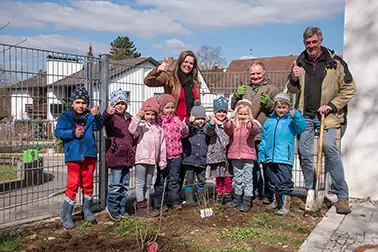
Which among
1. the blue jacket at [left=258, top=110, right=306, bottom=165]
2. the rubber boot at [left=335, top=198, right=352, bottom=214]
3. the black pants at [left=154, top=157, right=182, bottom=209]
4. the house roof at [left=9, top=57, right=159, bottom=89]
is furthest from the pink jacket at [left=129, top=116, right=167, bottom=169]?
the rubber boot at [left=335, top=198, right=352, bottom=214]

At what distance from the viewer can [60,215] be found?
4.98m

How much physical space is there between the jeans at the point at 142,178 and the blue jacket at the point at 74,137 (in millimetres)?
683

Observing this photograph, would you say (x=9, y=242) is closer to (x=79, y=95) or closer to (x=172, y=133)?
(x=79, y=95)

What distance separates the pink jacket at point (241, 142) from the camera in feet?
18.1

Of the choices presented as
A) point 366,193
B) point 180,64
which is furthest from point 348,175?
point 180,64

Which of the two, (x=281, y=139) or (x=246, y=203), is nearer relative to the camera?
(x=281, y=139)

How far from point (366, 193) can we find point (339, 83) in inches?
74.5

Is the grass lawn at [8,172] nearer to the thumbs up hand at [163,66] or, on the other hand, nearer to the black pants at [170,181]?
the black pants at [170,181]

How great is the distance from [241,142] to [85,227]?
7.87 feet

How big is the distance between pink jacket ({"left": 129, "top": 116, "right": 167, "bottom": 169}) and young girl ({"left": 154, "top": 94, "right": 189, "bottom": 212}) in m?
0.17

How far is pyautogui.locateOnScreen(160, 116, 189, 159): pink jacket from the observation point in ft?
17.7

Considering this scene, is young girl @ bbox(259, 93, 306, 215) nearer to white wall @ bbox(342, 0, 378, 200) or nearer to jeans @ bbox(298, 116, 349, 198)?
jeans @ bbox(298, 116, 349, 198)

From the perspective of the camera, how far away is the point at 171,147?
17.8 ft

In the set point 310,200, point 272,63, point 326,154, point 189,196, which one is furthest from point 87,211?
point 272,63
